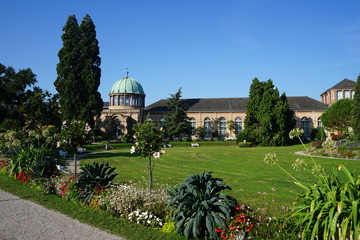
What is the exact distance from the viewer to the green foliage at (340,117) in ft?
117

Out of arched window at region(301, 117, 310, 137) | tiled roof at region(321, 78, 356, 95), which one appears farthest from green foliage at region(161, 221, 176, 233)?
tiled roof at region(321, 78, 356, 95)

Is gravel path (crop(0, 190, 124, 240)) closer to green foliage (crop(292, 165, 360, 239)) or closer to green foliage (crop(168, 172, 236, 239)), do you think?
green foliage (crop(168, 172, 236, 239))

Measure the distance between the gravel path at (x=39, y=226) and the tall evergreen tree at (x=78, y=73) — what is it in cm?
3005

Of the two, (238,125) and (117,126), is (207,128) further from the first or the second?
(117,126)

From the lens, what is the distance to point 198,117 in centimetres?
5994

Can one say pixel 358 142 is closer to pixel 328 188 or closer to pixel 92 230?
pixel 328 188

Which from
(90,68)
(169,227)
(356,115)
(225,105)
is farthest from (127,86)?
(169,227)

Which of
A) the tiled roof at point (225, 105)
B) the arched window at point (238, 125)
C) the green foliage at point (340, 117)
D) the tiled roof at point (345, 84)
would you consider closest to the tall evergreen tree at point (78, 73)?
the tiled roof at point (225, 105)

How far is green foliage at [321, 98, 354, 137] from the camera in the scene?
35562 millimetres

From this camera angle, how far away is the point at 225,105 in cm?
6025

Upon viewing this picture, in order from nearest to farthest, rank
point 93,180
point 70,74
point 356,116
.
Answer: point 93,180, point 356,116, point 70,74

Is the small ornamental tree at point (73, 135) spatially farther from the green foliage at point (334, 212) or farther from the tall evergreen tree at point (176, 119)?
the tall evergreen tree at point (176, 119)

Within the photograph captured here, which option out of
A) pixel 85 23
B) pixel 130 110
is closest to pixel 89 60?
pixel 85 23

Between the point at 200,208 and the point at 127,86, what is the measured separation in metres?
57.6
